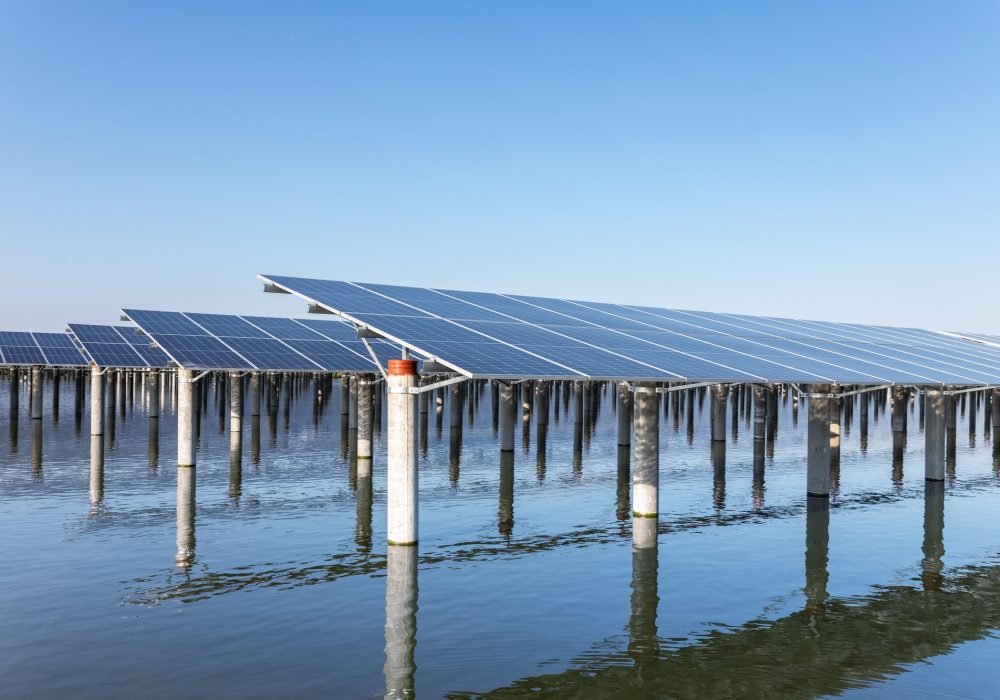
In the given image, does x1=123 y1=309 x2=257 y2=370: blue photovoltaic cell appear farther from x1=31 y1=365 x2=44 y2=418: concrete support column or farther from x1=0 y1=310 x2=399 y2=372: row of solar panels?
x1=31 y1=365 x2=44 y2=418: concrete support column

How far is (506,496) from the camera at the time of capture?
30.4 metres

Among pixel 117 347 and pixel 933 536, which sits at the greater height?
pixel 117 347

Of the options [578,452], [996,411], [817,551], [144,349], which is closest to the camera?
[817,551]

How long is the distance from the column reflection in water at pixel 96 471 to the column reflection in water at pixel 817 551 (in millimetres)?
21333

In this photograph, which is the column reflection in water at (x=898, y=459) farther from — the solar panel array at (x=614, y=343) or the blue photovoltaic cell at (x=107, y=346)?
the blue photovoltaic cell at (x=107, y=346)

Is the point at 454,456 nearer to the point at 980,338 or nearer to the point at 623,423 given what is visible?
the point at 623,423

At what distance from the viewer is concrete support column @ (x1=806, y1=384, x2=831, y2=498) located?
28.0 meters

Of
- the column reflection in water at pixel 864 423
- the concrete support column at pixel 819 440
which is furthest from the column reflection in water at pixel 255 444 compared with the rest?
the column reflection in water at pixel 864 423

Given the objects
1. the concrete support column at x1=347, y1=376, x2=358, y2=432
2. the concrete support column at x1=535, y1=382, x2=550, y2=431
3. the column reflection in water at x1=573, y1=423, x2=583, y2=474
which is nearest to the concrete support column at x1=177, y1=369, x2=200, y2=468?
the concrete support column at x1=347, y1=376, x2=358, y2=432

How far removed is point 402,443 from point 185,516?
383 inches

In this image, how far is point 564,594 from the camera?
17.7 m

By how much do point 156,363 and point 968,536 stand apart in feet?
125

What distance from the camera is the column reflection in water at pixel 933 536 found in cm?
1959

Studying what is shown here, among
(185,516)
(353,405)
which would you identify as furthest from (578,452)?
(185,516)
